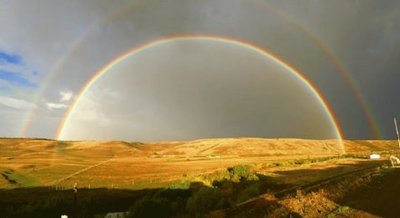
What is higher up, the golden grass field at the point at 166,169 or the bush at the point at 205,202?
the golden grass field at the point at 166,169

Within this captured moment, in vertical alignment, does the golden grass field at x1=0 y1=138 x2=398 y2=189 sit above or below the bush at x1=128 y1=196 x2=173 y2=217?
above

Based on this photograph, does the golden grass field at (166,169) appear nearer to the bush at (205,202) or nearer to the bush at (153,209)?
the bush at (205,202)

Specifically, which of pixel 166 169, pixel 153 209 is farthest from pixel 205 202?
pixel 166 169

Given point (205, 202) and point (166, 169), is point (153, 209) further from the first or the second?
point (166, 169)

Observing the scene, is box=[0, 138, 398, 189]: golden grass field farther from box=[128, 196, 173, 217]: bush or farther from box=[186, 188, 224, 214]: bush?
box=[128, 196, 173, 217]: bush

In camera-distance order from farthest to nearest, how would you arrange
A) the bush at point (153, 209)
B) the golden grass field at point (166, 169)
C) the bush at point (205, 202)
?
1. the golden grass field at point (166, 169)
2. the bush at point (153, 209)
3. the bush at point (205, 202)

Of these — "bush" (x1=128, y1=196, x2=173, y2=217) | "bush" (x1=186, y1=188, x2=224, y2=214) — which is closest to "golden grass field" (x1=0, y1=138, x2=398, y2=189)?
"bush" (x1=186, y1=188, x2=224, y2=214)

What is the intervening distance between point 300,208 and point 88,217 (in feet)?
73.6

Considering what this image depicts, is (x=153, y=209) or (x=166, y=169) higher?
(x=166, y=169)

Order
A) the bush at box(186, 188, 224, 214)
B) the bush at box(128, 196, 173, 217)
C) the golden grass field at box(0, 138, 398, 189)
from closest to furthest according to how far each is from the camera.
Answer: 1. the bush at box(186, 188, 224, 214)
2. the bush at box(128, 196, 173, 217)
3. the golden grass field at box(0, 138, 398, 189)

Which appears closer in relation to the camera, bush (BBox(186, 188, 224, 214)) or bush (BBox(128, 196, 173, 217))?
bush (BBox(186, 188, 224, 214))

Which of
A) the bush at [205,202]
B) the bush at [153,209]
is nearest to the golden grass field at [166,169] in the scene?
the bush at [205,202]

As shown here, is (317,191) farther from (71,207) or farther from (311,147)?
(311,147)

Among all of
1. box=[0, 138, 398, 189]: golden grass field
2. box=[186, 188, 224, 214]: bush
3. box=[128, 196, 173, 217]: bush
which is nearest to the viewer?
box=[186, 188, 224, 214]: bush
